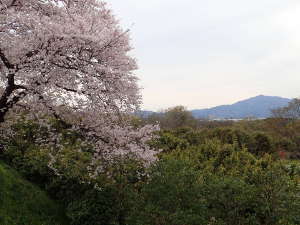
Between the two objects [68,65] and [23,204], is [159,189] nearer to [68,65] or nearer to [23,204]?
[68,65]

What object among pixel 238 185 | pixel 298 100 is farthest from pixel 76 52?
pixel 298 100

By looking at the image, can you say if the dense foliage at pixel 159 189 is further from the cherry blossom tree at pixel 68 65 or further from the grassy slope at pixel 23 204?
the cherry blossom tree at pixel 68 65

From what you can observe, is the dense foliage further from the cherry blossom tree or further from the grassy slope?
the cherry blossom tree

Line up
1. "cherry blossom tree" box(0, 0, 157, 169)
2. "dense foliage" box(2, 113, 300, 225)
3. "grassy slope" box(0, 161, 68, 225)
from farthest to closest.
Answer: "grassy slope" box(0, 161, 68, 225) < "dense foliage" box(2, 113, 300, 225) < "cherry blossom tree" box(0, 0, 157, 169)

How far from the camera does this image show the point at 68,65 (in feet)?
29.0

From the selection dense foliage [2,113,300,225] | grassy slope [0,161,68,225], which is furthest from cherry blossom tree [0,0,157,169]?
grassy slope [0,161,68,225]

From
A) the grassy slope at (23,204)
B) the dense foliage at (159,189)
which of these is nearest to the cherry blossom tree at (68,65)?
the dense foliage at (159,189)

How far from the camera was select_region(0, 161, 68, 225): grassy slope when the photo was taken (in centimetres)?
1212

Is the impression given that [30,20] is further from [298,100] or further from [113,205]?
[298,100]

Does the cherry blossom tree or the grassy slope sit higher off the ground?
the cherry blossom tree

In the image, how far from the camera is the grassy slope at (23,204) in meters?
12.1

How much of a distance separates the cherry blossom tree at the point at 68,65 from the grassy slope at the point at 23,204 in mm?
3782

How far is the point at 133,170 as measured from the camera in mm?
13086

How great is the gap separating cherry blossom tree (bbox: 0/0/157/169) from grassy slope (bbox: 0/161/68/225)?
149 inches
